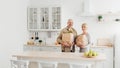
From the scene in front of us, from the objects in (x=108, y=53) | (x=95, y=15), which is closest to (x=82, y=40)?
(x=108, y=53)

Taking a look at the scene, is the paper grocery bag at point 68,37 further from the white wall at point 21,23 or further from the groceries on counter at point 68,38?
the white wall at point 21,23

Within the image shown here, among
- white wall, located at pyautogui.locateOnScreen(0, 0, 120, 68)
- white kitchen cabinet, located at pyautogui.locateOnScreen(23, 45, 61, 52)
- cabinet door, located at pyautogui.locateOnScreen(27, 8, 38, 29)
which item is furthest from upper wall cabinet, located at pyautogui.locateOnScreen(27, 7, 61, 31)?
white kitchen cabinet, located at pyautogui.locateOnScreen(23, 45, 61, 52)

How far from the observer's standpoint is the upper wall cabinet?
6730 mm

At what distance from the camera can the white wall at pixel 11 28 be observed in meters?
5.41

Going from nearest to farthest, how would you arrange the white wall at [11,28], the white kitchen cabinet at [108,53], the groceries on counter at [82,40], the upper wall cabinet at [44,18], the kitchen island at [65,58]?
the kitchen island at [65,58] → the groceries on counter at [82,40] → the white wall at [11,28] → the white kitchen cabinet at [108,53] → the upper wall cabinet at [44,18]

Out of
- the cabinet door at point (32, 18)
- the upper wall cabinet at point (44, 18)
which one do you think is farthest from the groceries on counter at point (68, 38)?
the cabinet door at point (32, 18)

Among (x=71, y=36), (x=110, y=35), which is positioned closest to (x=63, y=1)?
(x=110, y=35)

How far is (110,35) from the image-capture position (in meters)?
6.63

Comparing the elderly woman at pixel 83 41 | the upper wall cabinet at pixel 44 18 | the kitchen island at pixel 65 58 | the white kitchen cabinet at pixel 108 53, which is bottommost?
the white kitchen cabinet at pixel 108 53

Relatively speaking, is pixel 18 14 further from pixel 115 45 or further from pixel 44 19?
pixel 115 45

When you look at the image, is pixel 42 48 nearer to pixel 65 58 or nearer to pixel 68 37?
pixel 68 37

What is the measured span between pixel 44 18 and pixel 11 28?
1.33m

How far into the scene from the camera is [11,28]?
5.88 m

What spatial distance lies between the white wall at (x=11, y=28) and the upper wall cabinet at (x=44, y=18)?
0.24 meters
